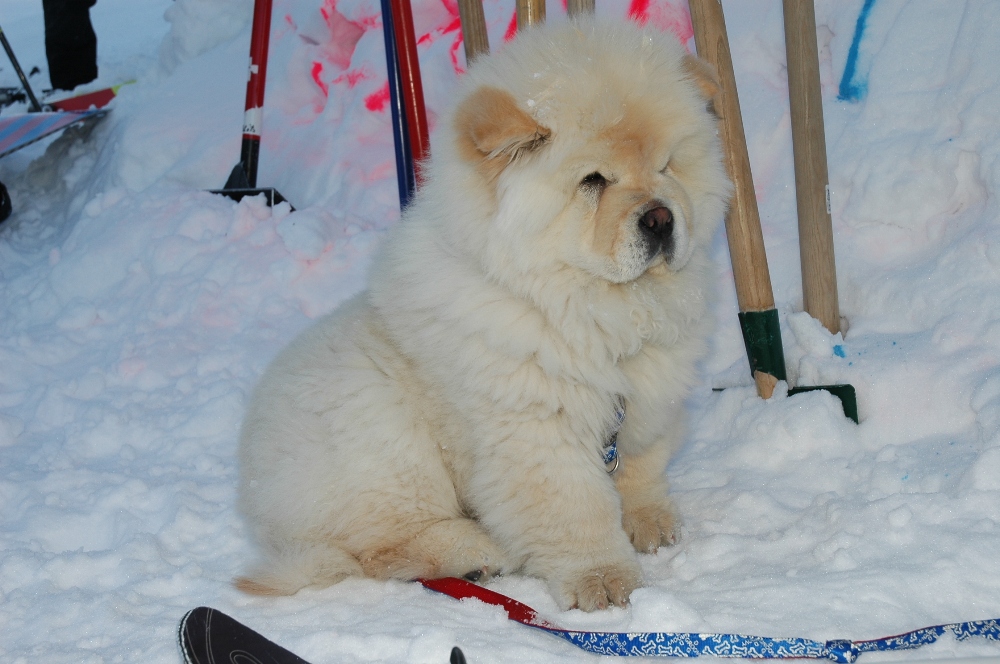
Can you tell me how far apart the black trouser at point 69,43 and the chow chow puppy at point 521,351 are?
19.9ft

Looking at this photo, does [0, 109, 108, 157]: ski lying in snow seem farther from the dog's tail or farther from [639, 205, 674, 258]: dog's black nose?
[639, 205, 674, 258]: dog's black nose

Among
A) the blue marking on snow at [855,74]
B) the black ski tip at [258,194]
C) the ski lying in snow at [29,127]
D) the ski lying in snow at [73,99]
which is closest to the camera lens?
the blue marking on snow at [855,74]

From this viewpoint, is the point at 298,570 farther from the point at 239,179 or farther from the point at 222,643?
the point at 239,179

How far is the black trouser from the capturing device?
6.94 meters

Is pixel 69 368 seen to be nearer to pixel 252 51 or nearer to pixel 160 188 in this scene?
pixel 160 188

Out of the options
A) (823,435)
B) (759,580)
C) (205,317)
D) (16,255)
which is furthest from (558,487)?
(16,255)

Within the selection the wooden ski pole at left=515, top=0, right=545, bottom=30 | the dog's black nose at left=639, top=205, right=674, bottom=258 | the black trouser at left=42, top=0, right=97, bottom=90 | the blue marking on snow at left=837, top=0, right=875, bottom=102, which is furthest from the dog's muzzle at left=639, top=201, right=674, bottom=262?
the black trouser at left=42, top=0, right=97, bottom=90

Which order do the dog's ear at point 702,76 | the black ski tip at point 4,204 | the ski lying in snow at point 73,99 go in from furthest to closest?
the ski lying in snow at point 73,99, the black ski tip at point 4,204, the dog's ear at point 702,76

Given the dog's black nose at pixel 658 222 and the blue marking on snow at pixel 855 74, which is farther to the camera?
the blue marking on snow at pixel 855 74

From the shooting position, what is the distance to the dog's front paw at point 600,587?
77.3 inches

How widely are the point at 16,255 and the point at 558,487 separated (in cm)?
442

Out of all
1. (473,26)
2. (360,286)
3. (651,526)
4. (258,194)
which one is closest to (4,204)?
(258,194)

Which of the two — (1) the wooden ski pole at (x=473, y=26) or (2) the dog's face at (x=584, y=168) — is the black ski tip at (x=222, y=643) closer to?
(2) the dog's face at (x=584, y=168)

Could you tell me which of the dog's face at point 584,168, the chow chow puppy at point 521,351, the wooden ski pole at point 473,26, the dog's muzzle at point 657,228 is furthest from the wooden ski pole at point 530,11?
the dog's muzzle at point 657,228
